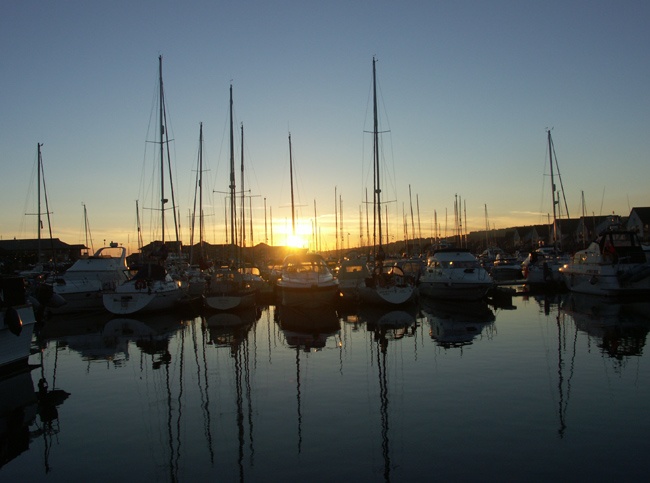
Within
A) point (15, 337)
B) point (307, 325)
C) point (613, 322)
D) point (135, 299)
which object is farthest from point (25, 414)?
point (613, 322)

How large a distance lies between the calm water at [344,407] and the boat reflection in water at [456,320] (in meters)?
0.24

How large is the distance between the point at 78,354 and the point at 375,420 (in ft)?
39.9

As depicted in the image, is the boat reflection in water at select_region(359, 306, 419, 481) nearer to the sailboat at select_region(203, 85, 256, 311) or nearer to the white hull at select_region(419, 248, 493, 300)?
the white hull at select_region(419, 248, 493, 300)

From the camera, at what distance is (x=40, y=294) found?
20125mm

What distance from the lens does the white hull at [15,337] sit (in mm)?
15297

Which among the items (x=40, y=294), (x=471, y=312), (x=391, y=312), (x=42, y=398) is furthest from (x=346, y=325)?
(x=42, y=398)

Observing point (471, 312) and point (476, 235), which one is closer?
point (471, 312)

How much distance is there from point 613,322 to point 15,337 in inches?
829

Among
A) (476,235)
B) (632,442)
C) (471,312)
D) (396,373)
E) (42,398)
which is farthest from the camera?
(476,235)

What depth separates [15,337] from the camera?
16031 millimetres

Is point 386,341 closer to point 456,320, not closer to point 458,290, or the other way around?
point 456,320

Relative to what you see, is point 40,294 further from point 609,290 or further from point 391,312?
point 609,290

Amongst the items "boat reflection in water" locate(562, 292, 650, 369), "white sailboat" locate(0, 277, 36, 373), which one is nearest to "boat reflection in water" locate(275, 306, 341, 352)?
"white sailboat" locate(0, 277, 36, 373)

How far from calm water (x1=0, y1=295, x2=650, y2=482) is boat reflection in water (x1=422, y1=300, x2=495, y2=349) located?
244mm
